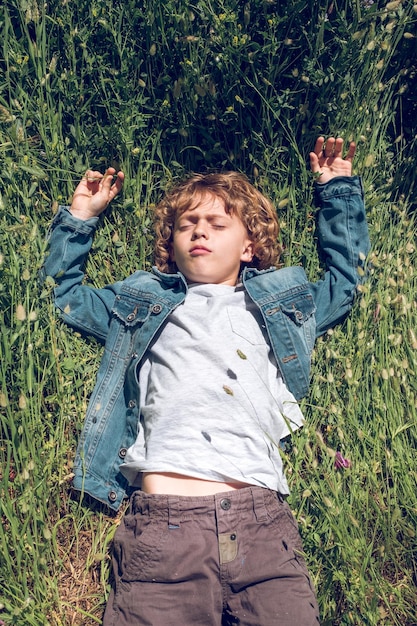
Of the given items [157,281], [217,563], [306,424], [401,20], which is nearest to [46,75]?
[157,281]

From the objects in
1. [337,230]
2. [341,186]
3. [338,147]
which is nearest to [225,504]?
[337,230]

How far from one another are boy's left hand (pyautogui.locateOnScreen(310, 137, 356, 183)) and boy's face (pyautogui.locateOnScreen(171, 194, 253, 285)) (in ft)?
1.83

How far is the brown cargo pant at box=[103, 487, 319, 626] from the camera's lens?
8.24ft

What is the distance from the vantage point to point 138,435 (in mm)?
2973

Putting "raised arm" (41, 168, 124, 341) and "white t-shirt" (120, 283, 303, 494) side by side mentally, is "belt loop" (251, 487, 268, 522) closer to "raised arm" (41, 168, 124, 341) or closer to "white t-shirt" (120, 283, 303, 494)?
"white t-shirt" (120, 283, 303, 494)

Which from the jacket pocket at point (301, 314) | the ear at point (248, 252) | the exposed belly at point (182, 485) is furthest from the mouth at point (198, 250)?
the exposed belly at point (182, 485)

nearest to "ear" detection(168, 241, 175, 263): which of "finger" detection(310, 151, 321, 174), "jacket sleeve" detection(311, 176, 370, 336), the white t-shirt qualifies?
the white t-shirt

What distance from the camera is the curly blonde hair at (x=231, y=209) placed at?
3.20 m

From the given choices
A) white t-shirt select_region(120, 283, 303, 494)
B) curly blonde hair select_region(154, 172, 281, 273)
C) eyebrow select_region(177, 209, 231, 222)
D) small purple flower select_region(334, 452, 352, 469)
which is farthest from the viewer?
curly blonde hair select_region(154, 172, 281, 273)

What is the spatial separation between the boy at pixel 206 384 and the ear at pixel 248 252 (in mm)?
12

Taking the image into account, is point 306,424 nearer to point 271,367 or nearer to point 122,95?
point 271,367

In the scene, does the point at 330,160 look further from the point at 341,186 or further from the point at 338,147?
the point at 341,186

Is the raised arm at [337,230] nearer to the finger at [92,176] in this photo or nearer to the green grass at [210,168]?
the green grass at [210,168]

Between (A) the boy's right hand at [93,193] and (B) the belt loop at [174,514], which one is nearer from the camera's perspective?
(B) the belt loop at [174,514]
